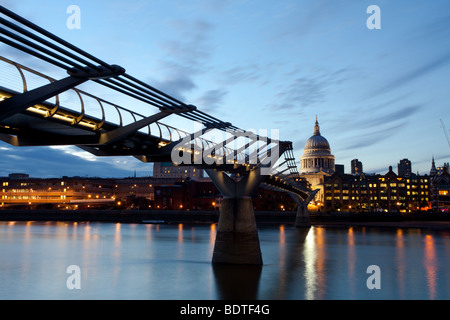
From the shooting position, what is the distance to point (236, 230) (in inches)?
1436

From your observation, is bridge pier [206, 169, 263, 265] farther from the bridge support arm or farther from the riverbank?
the riverbank

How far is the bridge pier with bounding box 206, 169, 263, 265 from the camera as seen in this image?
3669 centimetres

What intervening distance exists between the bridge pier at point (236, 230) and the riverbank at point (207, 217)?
85.4 metres

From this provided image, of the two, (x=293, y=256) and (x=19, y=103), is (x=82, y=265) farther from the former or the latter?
(x=19, y=103)

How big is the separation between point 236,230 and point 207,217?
3891 inches

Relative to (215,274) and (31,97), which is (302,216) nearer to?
(215,274)

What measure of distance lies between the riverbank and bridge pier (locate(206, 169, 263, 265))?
280ft

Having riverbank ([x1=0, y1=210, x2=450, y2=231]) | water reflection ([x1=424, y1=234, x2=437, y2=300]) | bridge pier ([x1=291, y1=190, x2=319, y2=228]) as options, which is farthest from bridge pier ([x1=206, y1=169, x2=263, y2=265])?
riverbank ([x1=0, y1=210, x2=450, y2=231])

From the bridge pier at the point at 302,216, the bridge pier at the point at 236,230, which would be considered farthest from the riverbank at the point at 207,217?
the bridge pier at the point at 236,230

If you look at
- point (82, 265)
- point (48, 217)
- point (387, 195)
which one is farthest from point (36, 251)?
point (387, 195)

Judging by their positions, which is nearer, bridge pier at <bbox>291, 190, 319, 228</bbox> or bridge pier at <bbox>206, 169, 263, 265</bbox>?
bridge pier at <bbox>206, 169, 263, 265</bbox>

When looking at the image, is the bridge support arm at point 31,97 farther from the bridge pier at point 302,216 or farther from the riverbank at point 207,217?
the riverbank at point 207,217

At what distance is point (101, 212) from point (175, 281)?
11661 centimetres

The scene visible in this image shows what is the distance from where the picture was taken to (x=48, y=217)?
145375mm
